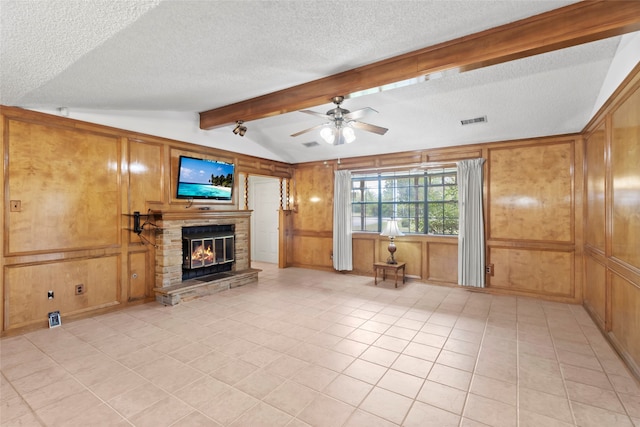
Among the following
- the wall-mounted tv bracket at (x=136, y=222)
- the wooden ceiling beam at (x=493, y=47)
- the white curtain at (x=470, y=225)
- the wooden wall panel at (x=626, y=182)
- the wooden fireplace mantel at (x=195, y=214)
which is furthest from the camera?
the white curtain at (x=470, y=225)

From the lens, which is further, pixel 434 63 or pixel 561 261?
pixel 561 261

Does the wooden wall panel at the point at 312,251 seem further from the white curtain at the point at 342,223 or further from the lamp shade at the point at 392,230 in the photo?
the lamp shade at the point at 392,230

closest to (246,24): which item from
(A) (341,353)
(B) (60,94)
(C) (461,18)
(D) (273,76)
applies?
(D) (273,76)

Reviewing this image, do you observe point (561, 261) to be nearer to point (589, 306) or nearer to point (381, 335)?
point (589, 306)

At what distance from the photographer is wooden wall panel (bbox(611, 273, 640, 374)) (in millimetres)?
2670

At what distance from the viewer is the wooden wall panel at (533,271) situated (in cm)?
477

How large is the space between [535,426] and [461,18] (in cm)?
291

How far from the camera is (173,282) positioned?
193 inches

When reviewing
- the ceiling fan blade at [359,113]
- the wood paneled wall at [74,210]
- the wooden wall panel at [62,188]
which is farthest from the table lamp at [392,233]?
the wooden wall panel at [62,188]

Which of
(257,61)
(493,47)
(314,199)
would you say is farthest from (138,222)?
(493,47)

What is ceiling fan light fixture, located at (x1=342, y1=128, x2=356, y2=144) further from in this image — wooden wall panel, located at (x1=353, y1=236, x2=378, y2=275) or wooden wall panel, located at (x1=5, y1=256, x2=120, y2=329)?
wooden wall panel, located at (x1=5, y1=256, x2=120, y2=329)

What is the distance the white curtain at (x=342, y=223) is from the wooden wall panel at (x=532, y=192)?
275 centimetres

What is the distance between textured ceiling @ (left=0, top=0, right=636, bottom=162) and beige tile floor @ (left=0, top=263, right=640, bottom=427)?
261 cm

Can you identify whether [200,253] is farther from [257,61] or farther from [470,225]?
[470,225]
